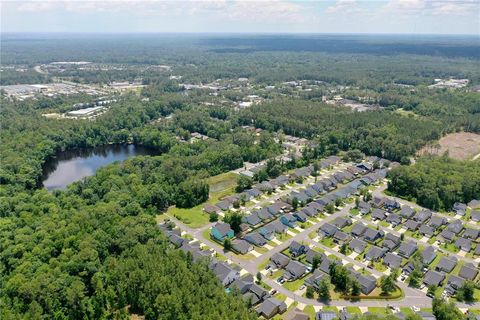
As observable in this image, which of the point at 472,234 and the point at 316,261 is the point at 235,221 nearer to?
the point at 316,261

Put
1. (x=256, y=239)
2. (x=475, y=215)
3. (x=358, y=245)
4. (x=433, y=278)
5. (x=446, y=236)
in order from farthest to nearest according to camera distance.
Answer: (x=475, y=215) < (x=446, y=236) < (x=256, y=239) < (x=358, y=245) < (x=433, y=278)

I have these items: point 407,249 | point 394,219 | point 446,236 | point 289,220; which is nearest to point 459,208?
point 446,236

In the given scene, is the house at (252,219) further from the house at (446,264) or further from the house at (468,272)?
the house at (468,272)

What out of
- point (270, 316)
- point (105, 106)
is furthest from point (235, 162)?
point (105, 106)

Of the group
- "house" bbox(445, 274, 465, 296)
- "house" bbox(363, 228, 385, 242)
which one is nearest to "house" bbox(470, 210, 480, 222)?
"house" bbox(363, 228, 385, 242)

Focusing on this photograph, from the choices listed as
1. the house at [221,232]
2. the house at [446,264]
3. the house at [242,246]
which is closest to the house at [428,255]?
the house at [446,264]
